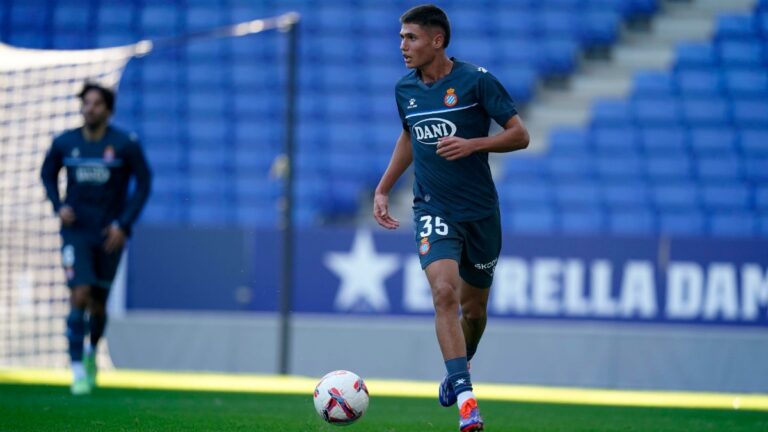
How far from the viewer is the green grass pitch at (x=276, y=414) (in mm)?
6039

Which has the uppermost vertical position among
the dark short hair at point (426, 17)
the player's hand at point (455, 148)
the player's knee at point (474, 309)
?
the dark short hair at point (426, 17)

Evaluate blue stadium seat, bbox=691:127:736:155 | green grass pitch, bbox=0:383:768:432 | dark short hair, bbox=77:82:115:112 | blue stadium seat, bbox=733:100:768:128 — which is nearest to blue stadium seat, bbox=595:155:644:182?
blue stadium seat, bbox=691:127:736:155

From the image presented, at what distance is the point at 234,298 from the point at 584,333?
10.3 feet

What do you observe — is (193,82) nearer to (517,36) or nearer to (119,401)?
(517,36)


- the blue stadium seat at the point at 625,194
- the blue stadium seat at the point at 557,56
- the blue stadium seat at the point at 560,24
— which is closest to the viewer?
the blue stadium seat at the point at 625,194

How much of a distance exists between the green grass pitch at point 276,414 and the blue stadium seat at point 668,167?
6.38m

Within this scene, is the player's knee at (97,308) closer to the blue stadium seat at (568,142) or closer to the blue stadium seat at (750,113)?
the blue stadium seat at (568,142)

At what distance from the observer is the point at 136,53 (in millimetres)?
11133

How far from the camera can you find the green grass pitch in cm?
604

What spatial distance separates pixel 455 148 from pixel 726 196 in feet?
29.5

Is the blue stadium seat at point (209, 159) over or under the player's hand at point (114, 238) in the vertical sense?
over

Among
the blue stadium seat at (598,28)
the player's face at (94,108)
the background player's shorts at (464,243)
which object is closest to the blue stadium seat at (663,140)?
the blue stadium seat at (598,28)

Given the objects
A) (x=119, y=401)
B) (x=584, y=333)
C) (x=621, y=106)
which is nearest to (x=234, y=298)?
(x=584, y=333)

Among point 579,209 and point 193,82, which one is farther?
point 193,82
